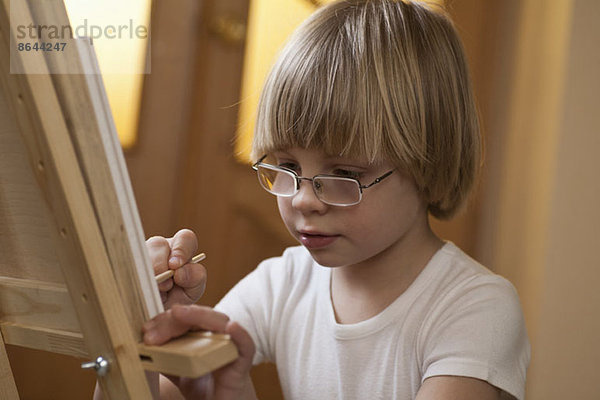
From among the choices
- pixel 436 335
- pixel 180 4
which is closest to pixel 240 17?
pixel 180 4

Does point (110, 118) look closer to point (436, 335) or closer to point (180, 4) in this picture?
point (436, 335)

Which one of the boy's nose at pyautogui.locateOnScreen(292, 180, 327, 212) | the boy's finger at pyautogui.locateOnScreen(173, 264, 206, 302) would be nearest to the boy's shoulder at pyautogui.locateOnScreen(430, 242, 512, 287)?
the boy's nose at pyautogui.locateOnScreen(292, 180, 327, 212)

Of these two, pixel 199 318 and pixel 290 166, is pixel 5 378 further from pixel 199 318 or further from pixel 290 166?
pixel 290 166

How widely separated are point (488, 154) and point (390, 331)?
118 cm

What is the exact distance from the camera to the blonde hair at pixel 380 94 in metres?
0.80

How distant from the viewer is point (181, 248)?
2.27 ft

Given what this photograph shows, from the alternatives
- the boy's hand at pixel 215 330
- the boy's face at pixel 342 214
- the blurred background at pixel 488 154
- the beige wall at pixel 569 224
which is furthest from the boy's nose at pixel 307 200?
the beige wall at pixel 569 224

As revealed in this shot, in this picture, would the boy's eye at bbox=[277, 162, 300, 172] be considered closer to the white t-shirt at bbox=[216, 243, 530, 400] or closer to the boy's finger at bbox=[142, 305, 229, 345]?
the white t-shirt at bbox=[216, 243, 530, 400]

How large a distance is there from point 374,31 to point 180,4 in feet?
3.24

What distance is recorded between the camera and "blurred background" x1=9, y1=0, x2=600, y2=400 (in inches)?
61.4

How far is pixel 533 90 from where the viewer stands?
171 centimetres

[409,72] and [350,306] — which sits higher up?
[409,72]

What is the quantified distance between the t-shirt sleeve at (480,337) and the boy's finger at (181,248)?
311mm

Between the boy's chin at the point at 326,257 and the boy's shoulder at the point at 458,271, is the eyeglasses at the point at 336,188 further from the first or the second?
the boy's shoulder at the point at 458,271
